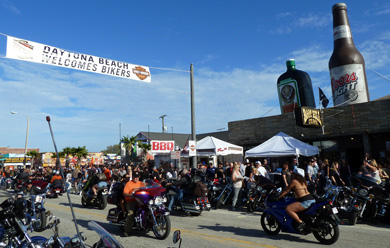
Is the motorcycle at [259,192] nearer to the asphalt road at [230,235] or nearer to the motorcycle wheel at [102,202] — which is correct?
the asphalt road at [230,235]

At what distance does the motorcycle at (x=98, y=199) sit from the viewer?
11641 millimetres

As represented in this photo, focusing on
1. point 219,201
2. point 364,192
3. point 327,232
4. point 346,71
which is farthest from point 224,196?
point 346,71

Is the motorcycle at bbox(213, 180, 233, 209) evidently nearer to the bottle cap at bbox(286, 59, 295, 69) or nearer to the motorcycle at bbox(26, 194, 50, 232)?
the motorcycle at bbox(26, 194, 50, 232)

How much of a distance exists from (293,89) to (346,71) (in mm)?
5294

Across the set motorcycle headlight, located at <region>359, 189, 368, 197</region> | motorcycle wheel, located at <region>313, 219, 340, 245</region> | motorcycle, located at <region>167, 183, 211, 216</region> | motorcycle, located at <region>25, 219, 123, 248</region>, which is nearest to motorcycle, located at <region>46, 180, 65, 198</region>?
motorcycle, located at <region>167, 183, 211, 216</region>

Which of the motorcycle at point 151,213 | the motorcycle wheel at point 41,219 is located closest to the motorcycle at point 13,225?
the motorcycle at point 151,213

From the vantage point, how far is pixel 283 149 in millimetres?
15266

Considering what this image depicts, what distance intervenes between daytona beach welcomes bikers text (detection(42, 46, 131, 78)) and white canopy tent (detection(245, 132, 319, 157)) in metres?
8.03

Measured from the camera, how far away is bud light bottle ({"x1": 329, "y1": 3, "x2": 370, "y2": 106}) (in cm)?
2197

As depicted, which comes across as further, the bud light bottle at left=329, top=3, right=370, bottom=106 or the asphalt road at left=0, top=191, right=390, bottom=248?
the bud light bottle at left=329, top=3, right=370, bottom=106

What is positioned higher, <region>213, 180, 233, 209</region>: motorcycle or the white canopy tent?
the white canopy tent

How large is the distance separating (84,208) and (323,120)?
14.9 m

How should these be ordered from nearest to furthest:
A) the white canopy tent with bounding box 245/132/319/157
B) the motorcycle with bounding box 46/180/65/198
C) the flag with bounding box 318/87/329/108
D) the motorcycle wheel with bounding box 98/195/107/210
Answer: the motorcycle wheel with bounding box 98/195/107/210
the motorcycle with bounding box 46/180/65/198
the white canopy tent with bounding box 245/132/319/157
the flag with bounding box 318/87/329/108

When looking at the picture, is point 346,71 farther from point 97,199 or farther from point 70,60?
point 97,199
